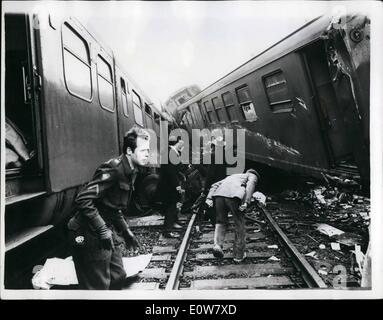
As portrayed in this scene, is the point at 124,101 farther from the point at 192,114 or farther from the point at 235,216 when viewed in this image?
the point at 235,216

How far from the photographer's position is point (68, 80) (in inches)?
119

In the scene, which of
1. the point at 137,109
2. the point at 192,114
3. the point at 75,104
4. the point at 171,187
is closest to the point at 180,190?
the point at 171,187

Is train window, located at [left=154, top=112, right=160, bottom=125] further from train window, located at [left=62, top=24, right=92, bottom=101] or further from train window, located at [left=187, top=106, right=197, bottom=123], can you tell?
train window, located at [left=62, top=24, right=92, bottom=101]

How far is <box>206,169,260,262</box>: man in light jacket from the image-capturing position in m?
3.46

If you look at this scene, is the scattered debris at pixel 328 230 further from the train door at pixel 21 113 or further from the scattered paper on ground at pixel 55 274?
the train door at pixel 21 113

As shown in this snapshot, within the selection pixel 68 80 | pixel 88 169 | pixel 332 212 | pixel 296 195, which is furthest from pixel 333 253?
pixel 68 80

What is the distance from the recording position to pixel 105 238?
312 centimetres

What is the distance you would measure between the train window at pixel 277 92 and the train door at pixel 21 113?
228 centimetres

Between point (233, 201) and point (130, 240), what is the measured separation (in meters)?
1.13

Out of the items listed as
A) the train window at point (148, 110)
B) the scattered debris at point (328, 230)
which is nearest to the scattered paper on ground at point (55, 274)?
the train window at point (148, 110)

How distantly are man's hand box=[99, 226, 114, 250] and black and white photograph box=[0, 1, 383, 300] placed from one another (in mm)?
13

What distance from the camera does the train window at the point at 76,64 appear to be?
3031 millimetres

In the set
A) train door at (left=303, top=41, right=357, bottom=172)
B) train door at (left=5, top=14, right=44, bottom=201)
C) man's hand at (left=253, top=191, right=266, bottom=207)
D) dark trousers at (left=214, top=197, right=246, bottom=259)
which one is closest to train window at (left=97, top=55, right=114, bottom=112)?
train door at (left=5, top=14, right=44, bottom=201)
